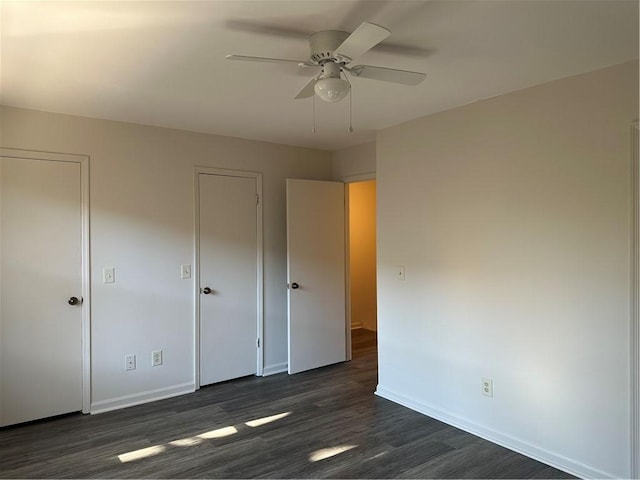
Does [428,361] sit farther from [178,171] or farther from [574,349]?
[178,171]

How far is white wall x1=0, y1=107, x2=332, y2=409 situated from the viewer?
340cm

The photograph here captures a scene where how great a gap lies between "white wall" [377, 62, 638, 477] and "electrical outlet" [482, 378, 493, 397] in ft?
0.12

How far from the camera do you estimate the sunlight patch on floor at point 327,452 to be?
273 centimetres

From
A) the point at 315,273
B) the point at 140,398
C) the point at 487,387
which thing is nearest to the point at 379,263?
the point at 315,273

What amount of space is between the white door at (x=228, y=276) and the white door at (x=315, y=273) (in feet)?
1.23

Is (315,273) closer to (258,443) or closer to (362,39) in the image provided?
(258,443)

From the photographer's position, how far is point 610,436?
7.92 feet

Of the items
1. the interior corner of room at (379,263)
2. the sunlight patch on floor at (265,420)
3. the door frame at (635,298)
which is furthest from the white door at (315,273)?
the door frame at (635,298)

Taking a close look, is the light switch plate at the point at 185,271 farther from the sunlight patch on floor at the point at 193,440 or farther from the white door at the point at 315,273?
the sunlight patch on floor at the point at 193,440

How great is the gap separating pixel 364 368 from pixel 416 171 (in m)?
2.22

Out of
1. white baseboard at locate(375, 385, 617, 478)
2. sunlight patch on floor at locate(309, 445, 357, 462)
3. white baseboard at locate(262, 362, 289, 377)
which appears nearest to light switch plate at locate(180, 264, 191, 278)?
white baseboard at locate(262, 362, 289, 377)

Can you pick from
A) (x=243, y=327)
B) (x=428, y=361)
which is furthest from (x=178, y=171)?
(x=428, y=361)

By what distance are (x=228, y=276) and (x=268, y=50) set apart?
7.89 feet

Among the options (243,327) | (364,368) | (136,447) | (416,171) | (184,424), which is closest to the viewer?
(136,447)
